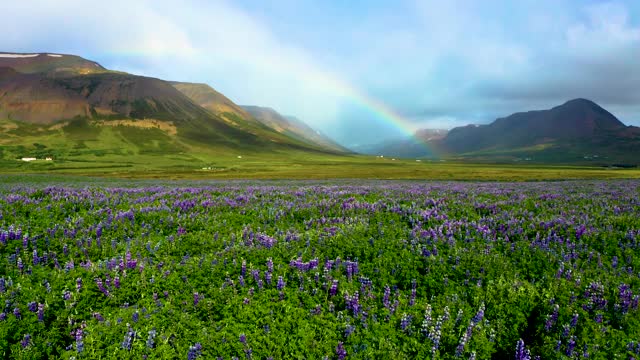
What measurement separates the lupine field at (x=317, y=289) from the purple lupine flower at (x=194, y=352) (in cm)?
2

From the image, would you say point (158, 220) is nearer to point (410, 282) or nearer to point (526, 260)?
point (410, 282)

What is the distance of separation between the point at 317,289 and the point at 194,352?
7.48 feet

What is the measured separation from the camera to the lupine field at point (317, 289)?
527 centimetres

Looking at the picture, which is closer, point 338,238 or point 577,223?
point 338,238

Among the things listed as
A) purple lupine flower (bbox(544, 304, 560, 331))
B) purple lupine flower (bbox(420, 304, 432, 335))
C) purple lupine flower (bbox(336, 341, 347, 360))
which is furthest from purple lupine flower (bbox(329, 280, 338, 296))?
purple lupine flower (bbox(544, 304, 560, 331))

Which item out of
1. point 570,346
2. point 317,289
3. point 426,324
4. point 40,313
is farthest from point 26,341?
point 570,346

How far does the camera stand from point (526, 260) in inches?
314

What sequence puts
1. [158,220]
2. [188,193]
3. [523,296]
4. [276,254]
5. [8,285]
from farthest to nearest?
[188,193] → [158,220] → [276,254] → [523,296] → [8,285]

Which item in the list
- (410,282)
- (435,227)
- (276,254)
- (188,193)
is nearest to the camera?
(410,282)

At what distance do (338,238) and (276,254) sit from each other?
1558 millimetres

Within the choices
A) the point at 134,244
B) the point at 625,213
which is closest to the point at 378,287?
the point at 134,244

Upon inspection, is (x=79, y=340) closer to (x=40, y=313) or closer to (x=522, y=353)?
(x=40, y=313)

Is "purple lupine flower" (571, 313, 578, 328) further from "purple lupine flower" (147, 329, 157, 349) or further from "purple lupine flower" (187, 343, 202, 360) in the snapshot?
"purple lupine flower" (147, 329, 157, 349)

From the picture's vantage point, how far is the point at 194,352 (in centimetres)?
500
